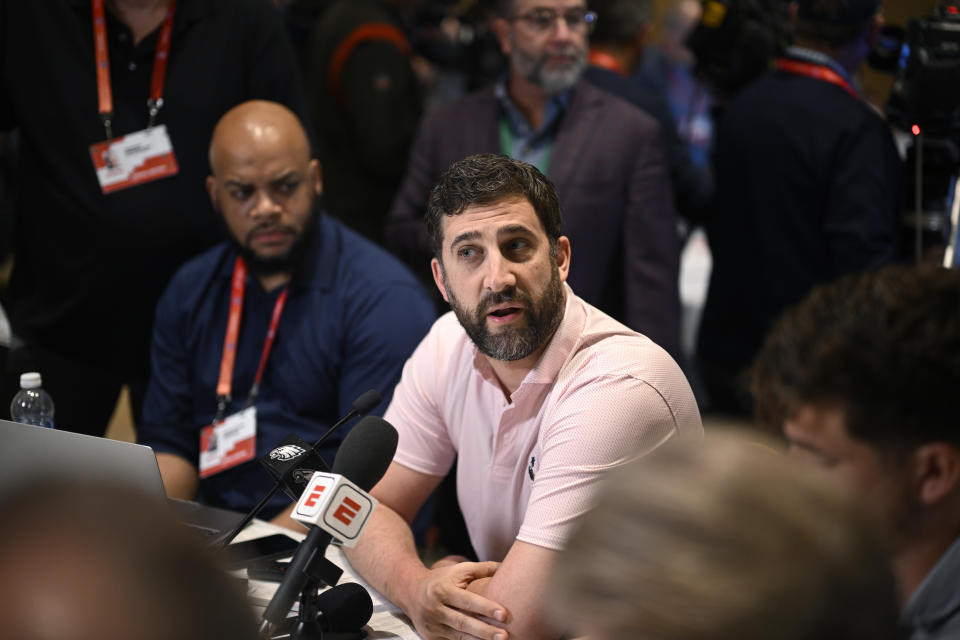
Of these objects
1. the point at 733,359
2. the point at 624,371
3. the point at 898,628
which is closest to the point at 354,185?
the point at 733,359

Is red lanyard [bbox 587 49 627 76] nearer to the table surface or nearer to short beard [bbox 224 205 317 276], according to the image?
short beard [bbox 224 205 317 276]

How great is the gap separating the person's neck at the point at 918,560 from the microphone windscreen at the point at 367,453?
70cm

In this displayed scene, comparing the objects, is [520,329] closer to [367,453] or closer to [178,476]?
[367,453]

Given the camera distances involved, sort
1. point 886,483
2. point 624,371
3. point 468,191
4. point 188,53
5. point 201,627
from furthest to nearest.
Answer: point 188,53, point 468,191, point 624,371, point 886,483, point 201,627

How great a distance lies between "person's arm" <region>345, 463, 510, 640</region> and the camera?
1.69 meters

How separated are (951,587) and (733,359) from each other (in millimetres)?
2303

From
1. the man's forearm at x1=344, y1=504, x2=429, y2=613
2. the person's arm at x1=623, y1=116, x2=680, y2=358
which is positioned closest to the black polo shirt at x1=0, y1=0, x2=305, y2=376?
the person's arm at x1=623, y1=116, x2=680, y2=358

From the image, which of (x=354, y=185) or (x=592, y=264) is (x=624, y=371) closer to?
(x=592, y=264)

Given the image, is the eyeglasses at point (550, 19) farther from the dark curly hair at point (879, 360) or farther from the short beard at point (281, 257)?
the dark curly hair at point (879, 360)

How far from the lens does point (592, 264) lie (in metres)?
3.15

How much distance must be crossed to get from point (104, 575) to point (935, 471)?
0.88 meters

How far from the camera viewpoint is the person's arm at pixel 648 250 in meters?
3.14

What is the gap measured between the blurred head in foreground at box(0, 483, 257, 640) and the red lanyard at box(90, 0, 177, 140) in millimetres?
2304

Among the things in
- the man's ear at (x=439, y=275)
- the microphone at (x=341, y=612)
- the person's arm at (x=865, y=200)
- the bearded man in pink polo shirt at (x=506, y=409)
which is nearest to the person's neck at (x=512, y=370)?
the bearded man in pink polo shirt at (x=506, y=409)
